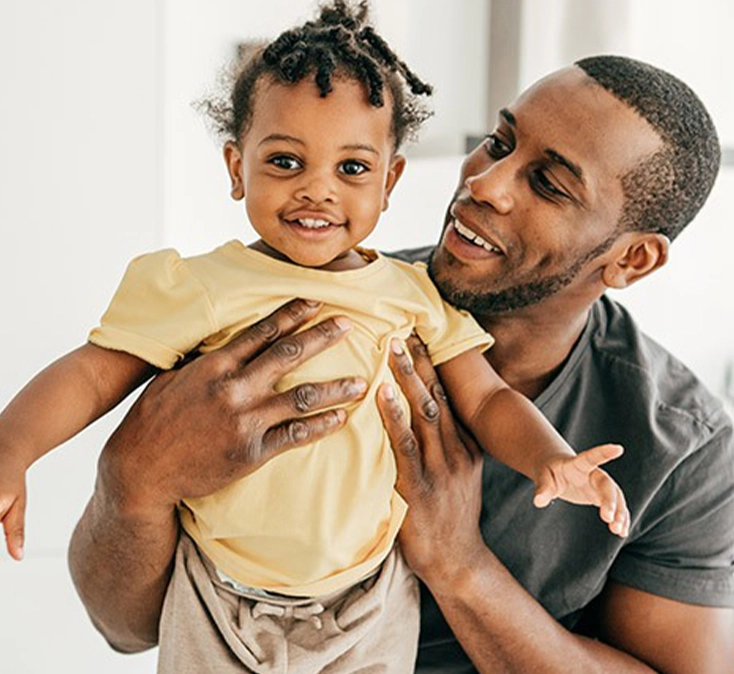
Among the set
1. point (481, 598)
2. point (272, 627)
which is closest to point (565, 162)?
point (481, 598)

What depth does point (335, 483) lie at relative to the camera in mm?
1244

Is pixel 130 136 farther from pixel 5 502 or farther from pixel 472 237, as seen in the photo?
pixel 5 502

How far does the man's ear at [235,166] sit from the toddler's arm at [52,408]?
212 millimetres

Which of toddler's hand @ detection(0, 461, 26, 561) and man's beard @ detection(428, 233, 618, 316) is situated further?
man's beard @ detection(428, 233, 618, 316)

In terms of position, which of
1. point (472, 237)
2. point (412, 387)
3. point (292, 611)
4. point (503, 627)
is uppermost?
point (472, 237)

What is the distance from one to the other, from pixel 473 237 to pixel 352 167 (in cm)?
26

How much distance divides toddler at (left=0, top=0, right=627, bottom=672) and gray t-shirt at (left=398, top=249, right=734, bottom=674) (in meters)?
0.24

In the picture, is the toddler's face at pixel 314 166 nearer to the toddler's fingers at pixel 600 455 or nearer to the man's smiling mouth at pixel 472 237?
the man's smiling mouth at pixel 472 237

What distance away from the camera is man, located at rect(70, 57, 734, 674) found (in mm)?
1292

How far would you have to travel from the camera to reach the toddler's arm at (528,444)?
1161 mm

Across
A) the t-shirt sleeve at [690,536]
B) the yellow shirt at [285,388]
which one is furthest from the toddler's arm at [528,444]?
the t-shirt sleeve at [690,536]

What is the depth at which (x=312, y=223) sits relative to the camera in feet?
4.04

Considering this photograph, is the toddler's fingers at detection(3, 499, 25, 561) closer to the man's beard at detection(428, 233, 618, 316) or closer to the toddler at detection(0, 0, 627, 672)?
the toddler at detection(0, 0, 627, 672)

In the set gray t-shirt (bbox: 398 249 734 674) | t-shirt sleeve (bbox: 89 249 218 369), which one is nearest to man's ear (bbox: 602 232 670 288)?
gray t-shirt (bbox: 398 249 734 674)
